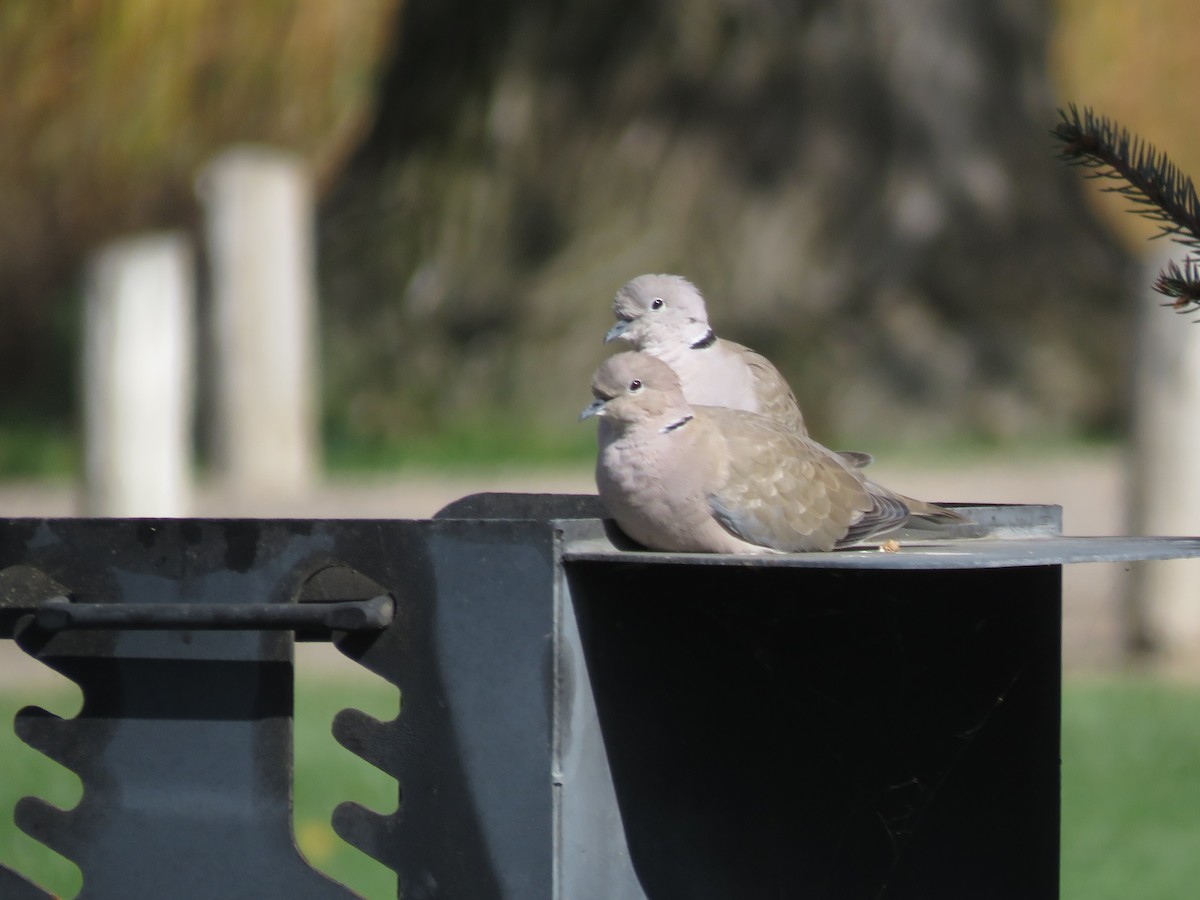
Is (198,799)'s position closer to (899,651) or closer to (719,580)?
(719,580)

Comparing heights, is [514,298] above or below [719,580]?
above

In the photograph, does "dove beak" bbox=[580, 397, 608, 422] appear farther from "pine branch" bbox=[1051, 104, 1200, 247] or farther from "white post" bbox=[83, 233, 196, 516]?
"white post" bbox=[83, 233, 196, 516]

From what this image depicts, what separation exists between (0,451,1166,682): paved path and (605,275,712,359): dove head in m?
5.14

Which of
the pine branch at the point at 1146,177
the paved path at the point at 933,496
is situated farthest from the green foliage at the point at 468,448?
the pine branch at the point at 1146,177

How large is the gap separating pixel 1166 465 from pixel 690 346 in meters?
4.44

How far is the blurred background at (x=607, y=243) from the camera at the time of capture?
11.0 metres

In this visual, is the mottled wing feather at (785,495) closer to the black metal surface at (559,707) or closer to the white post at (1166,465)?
the black metal surface at (559,707)

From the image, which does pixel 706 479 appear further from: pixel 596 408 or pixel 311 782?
pixel 311 782

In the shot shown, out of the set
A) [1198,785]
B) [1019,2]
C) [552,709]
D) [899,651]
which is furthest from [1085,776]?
[1019,2]

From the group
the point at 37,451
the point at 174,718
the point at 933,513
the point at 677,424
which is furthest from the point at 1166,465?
the point at 37,451

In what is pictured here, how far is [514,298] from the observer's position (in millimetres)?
12820

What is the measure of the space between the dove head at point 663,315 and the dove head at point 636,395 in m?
0.67

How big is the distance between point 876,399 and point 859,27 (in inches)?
103

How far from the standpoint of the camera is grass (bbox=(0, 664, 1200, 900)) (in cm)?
503
